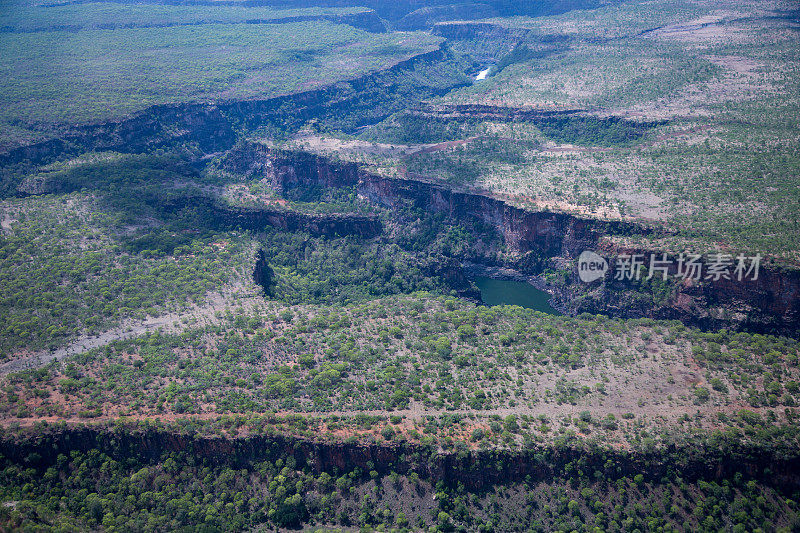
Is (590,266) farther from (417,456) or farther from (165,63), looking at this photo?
(165,63)

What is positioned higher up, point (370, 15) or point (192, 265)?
point (370, 15)

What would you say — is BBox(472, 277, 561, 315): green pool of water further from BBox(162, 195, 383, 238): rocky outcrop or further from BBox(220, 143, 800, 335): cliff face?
BBox(162, 195, 383, 238): rocky outcrop

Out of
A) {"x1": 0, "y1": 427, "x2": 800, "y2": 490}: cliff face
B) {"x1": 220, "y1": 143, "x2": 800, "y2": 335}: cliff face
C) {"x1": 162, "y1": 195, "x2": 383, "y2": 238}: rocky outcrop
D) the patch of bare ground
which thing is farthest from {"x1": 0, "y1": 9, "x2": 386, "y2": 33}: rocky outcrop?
{"x1": 0, "y1": 427, "x2": 800, "y2": 490}: cliff face

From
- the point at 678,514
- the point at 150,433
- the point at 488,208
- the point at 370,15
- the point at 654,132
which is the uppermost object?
the point at 370,15

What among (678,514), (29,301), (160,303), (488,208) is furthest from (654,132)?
(29,301)

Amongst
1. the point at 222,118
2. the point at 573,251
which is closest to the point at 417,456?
the point at 573,251

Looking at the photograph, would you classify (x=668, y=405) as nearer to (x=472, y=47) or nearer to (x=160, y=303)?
(x=160, y=303)
